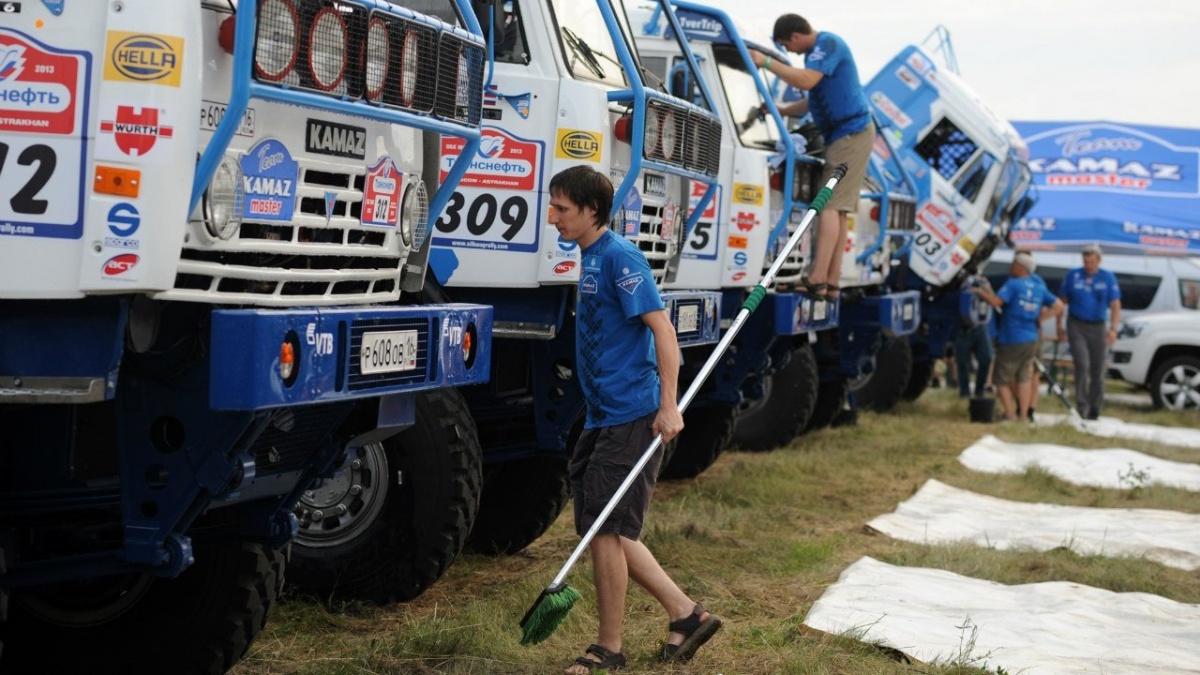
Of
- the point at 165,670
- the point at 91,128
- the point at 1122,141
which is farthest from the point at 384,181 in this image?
the point at 1122,141

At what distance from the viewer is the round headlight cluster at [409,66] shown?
179 inches

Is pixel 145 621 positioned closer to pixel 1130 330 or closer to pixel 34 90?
pixel 34 90

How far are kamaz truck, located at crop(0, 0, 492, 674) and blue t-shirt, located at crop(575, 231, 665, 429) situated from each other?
39 cm

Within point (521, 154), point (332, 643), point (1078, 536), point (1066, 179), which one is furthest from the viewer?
point (1066, 179)

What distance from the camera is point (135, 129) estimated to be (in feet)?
12.3

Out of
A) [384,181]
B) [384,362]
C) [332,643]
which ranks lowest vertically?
Result: [332,643]

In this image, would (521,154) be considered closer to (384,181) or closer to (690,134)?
(690,134)

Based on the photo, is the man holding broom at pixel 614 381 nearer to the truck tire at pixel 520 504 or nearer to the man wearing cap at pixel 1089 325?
the truck tire at pixel 520 504

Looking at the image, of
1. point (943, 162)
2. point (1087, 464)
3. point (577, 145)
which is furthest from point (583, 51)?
point (943, 162)

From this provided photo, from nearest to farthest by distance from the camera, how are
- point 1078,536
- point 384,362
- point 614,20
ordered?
point 384,362
point 614,20
point 1078,536

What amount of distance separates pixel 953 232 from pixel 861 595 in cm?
936

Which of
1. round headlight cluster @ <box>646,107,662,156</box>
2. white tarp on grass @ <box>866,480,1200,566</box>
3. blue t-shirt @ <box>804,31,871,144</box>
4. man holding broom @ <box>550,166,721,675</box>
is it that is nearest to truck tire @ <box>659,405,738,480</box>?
white tarp on grass @ <box>866,480,1200,566</box>

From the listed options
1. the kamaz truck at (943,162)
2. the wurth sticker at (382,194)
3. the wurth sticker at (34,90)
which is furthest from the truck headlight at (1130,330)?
the wurth sticker at (34,90)

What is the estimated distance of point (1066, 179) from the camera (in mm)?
23875
